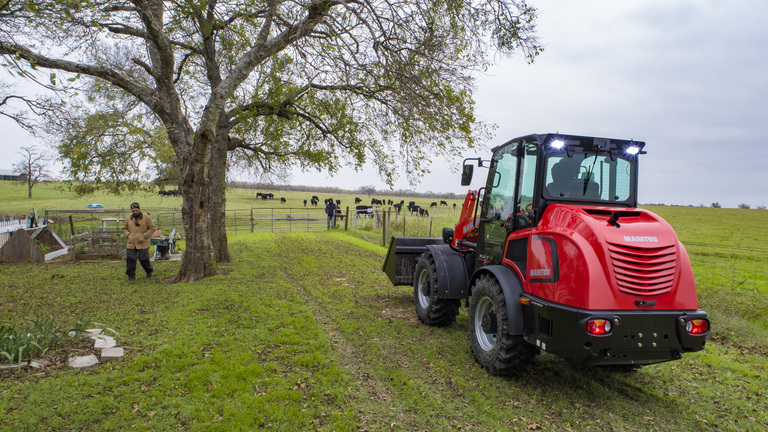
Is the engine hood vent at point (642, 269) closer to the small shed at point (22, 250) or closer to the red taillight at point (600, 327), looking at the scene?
the red taillight at point (600, 327)

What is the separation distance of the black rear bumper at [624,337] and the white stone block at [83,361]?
5154mm

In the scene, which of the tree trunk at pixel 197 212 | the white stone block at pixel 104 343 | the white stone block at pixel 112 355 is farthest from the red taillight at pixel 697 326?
the tree trunk at pixel 197 212

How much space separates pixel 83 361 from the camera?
4.98 metres

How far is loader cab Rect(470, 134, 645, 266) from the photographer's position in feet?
15.9

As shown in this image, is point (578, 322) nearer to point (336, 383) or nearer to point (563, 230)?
point (563, 230)

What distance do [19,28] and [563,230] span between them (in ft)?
34.8

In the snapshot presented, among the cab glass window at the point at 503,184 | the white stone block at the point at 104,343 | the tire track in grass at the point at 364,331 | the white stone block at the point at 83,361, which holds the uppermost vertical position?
the cab glass window at the point at 503,184

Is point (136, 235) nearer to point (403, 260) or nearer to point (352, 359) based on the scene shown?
point (403, 260)

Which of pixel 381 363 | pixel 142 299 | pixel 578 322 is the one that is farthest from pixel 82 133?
pixel 578 322

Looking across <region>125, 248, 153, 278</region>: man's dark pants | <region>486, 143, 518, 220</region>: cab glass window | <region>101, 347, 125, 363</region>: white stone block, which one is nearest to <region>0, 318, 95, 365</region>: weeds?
<region>101, 347, 125, 363</region>: white stone block

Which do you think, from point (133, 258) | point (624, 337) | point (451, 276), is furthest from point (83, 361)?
point (133, 258)

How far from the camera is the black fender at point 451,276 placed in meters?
6.44

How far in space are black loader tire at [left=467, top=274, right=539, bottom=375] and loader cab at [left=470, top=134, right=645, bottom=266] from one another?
2.04 ft

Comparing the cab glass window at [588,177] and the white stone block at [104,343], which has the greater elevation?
the cab glass window at [588,177]
